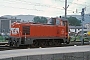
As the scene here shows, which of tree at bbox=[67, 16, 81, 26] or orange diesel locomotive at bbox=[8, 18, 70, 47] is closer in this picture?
orange diesel locomotive at bbox=[8, 18, 70, 47]

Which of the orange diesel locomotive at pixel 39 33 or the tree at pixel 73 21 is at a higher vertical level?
the tree at pixel 73 21

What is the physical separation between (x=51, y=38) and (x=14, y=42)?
4113mm

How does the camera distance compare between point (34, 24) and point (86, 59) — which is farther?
point (34, 24)

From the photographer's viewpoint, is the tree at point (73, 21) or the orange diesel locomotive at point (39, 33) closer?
the orange diesel locomotive at point (39, 33)

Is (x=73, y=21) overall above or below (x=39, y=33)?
above

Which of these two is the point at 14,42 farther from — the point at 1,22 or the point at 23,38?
the point at 1,22

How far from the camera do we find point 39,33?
24406 mm

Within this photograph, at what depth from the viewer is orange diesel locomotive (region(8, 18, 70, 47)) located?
23312 millimetres

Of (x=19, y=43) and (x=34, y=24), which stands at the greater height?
(x=34, y=24)

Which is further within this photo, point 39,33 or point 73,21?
point 73,21

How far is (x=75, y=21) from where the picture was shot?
4803 inches

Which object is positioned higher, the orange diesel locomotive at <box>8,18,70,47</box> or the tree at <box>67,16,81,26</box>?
the tree at <box>67,16,81,26</box>

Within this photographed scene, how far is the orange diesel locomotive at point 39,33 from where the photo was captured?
76.5ft

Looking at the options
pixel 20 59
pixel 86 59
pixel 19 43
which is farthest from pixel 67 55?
pixel 19 43
